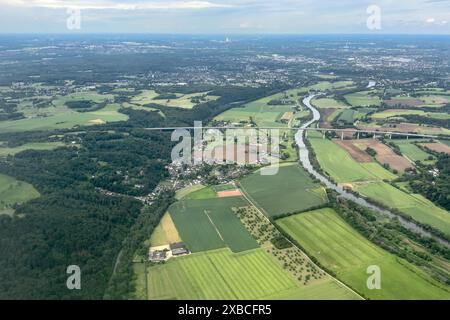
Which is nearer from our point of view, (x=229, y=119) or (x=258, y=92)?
(x=229, y=119)

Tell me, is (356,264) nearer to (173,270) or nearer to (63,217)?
(173,270)

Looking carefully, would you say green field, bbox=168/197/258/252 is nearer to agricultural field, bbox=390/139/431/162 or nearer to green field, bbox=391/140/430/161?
agricultural field, bbox=390/139/431/162

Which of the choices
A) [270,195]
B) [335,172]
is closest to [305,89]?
[335,172]

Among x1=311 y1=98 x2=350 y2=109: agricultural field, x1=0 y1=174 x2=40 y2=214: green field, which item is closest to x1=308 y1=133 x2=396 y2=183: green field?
x1=311 y1=98 x2=350 y2=109: agricultural field

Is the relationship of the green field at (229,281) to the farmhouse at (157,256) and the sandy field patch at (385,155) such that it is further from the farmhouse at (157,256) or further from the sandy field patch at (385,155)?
the sandy field patch at (385,155)

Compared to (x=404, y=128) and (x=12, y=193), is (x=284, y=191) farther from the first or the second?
(x=404, y=128)

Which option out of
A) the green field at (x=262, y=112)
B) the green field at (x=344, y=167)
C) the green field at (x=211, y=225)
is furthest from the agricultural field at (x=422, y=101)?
the green field at (x=211, y=225)
